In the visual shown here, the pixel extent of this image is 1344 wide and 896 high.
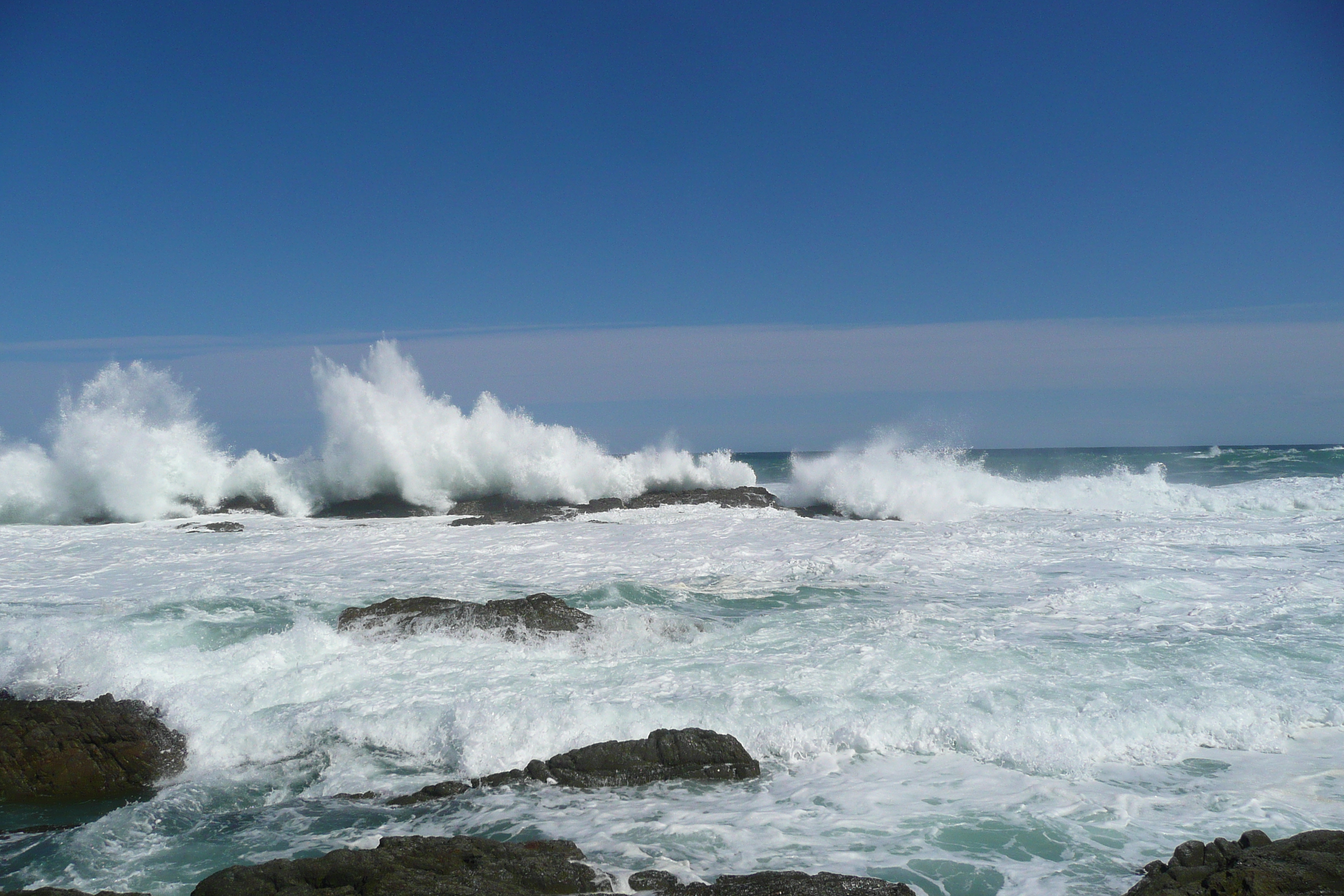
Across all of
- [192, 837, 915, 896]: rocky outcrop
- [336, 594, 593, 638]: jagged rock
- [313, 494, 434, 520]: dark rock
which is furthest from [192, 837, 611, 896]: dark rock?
[313, 494, 434, 520]: dark rock

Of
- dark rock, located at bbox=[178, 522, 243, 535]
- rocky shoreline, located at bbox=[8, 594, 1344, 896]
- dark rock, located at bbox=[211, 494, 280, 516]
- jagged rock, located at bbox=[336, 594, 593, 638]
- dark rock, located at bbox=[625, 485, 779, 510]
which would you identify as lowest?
rocky shoreline, located at bbox=[8, 594, 1344, 896]

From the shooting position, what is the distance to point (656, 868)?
12.8 feet

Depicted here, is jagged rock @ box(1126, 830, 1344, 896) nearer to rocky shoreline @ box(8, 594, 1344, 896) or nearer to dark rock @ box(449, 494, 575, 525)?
rocky shoreline @ box(8, 594, 1344, 896)

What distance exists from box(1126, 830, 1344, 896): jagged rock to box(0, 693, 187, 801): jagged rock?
5938mm

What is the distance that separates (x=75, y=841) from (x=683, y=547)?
1016 cm

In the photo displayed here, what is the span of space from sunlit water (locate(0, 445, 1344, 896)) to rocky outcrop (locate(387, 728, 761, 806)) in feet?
0.47

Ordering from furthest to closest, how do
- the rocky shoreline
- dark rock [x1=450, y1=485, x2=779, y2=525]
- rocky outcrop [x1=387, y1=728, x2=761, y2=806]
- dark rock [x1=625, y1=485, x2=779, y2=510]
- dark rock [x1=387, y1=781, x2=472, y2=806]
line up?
dark rock [x1=625, y1=485, x2=779, y2=510] → dark rock [x1=450, y1=485, x2=779, y2=525] → rocky outcrop [x1=387, y1=728, x2=761, y2=806] → dark rock [x1=387, y1=781, x2=472, y2=806] → the rocky shoreline

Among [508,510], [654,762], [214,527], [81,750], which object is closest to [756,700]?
[654,762]

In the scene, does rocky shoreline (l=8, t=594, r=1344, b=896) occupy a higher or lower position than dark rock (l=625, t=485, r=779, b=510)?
lower

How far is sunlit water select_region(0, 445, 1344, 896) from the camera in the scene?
4.27m

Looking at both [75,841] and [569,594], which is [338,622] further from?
[75,841]

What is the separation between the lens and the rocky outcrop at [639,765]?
4.98m

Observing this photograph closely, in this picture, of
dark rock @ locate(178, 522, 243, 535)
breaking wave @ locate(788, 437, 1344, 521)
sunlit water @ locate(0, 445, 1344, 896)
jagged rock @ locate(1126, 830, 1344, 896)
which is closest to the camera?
jagged rock @ locate(1126, 830, 1344, 896)

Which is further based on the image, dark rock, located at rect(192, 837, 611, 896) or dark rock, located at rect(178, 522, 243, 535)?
dark rock, located at rect(178, 522, 243, 535)
